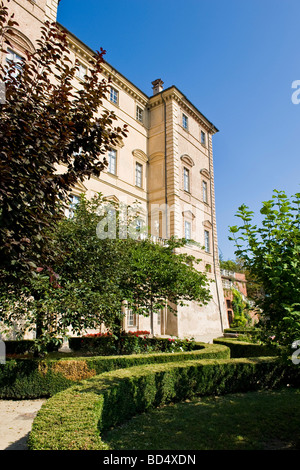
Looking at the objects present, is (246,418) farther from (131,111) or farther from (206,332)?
(131,111)

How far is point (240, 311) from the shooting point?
31094mm

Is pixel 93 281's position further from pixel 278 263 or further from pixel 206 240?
pixel 206 240

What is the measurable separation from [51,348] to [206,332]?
14582mm

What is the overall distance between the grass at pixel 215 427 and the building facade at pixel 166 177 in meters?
13.5

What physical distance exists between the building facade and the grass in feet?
44.4

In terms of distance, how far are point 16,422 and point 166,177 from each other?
20.3 metres

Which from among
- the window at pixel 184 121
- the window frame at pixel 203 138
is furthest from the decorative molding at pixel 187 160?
the window frame at pixel 203 138

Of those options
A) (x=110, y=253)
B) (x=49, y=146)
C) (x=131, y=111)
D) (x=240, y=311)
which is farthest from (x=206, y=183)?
(x=49, y=146)

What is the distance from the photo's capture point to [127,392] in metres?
6.13

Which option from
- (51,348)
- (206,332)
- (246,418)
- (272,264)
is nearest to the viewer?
(272,264)

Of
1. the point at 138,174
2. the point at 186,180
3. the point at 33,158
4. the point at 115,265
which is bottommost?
the point at 115,265

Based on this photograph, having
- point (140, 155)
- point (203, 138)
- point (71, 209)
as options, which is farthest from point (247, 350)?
point (203, 138)

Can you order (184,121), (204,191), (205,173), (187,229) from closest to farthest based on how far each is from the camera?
(187,229)
(184,121)
(204,191)
(205,173)

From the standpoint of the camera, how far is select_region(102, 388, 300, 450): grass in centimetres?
486
